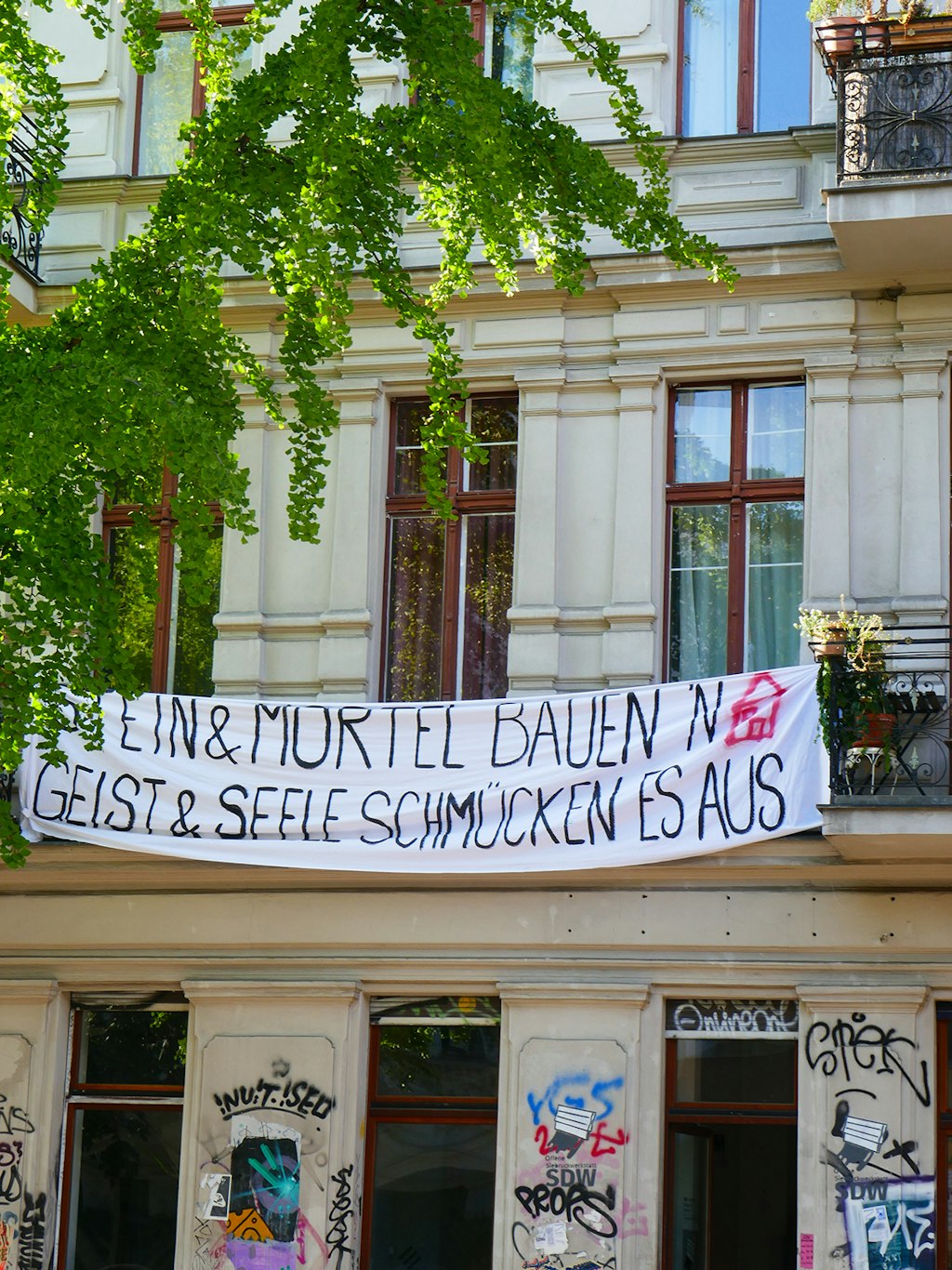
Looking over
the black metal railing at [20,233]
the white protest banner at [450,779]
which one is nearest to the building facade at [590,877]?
the white protest banner at [450,779]

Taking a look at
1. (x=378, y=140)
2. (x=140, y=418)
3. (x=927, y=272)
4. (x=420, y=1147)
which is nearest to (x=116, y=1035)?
(x=420, y=1147)

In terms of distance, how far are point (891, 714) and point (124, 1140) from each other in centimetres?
590

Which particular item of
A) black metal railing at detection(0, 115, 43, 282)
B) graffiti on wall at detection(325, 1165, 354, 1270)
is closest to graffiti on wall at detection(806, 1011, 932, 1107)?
graffiti on wall at detection(325, 1165, 354, 1270)

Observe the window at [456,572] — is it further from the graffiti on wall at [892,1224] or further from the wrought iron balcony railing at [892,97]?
the graffiti on wall at [892,1224]

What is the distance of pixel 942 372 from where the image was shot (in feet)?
42.4

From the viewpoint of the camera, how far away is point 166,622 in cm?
1434

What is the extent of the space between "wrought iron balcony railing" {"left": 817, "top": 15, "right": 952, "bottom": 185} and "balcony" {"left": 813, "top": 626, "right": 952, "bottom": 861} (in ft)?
9.93

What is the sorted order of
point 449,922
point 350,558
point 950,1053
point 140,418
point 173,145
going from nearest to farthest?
point 140,418, point 950,1053, point 449,922, point 350,558, point 173,145

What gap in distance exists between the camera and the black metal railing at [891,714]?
38.4 ft

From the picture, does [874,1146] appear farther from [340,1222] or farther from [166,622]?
[166,622]

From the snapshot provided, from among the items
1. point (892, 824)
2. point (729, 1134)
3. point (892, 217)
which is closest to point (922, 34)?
point (892, 217)

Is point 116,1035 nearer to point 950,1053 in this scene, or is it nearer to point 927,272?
point 950,1053

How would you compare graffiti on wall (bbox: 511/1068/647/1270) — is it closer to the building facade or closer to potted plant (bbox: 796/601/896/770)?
the building facade

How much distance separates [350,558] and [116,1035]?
3663 millimetres
